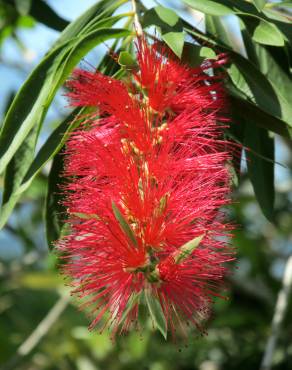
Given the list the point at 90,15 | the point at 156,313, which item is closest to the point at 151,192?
the point at 156,313

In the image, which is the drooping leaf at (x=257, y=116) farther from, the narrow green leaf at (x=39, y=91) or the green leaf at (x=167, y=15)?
the narrow green leaf at (x=39, y=91)

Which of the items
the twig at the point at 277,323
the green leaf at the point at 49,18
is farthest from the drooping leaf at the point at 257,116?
the twig at the point at 277,323

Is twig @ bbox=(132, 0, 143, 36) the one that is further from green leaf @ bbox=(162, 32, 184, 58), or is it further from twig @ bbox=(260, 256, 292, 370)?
twig @ bbox=(260, 256, 292, 370)

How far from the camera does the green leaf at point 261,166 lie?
181 cm

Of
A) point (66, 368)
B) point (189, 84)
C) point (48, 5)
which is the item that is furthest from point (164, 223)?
point (66, 368)

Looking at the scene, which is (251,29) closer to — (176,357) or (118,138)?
(118,138)

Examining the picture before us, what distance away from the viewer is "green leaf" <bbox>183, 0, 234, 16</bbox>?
1579 mm

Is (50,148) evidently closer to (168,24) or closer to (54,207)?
(54,207)

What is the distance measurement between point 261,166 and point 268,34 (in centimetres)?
43

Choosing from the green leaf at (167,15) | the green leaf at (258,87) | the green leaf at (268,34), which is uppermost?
the green leaf at (268,34)

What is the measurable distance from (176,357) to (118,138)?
285cm

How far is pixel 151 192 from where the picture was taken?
1409 mm

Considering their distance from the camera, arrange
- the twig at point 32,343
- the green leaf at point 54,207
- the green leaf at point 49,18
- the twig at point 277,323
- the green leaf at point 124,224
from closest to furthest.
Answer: the green leaf at point 124,224 < the green leaf at point 54,207 < the green leaf at point 49,18 < the twig at point 277,323 < the twig at point 32,343

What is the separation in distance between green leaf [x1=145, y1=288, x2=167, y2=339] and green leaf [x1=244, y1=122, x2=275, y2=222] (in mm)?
585
